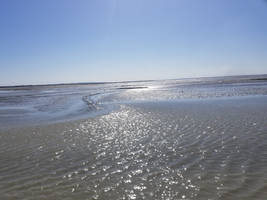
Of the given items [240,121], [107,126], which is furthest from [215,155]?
[107,126]

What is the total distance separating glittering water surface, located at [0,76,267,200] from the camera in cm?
492

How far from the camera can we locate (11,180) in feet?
18.9

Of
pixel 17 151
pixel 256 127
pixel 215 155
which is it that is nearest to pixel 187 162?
pixel 215 155

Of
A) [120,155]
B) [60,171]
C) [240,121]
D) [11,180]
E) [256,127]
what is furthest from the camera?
[240,121]

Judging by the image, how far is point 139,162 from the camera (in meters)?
6.59

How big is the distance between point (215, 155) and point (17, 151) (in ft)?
21.8

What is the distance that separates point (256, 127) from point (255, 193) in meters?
6.13

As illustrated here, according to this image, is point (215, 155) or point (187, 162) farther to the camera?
point (215, 155)

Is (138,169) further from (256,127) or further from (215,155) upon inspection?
(256,127)

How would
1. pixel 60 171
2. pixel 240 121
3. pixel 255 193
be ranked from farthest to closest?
pixel 240 121 → pixel 60 171 → pixel 255 193

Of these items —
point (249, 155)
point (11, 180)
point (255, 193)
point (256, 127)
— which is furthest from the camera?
point (256, 127)

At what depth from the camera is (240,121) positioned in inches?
447

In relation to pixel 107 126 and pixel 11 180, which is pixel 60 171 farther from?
pixel 107 126

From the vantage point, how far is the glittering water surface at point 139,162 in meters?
4.92
